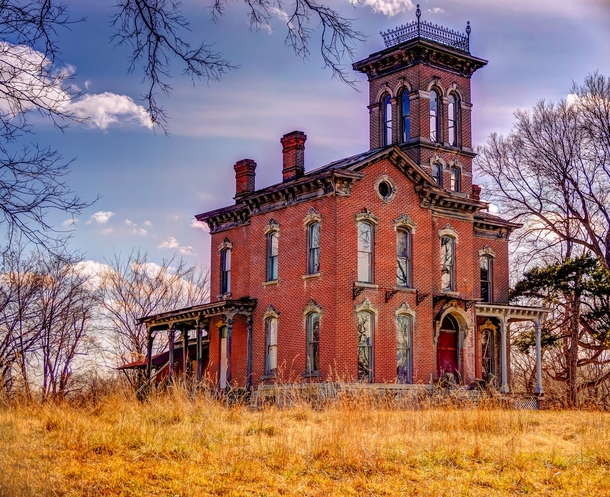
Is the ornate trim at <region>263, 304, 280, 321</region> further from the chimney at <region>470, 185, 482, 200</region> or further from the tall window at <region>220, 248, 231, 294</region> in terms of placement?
the chimney at <region>470, 185, 482, 200</region>

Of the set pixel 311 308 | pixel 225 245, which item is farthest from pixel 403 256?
pixel 225 245

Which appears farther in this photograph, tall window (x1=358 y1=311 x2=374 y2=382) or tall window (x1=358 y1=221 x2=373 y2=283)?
tall window (x1=358 y1=221 x2=373 y2=283)

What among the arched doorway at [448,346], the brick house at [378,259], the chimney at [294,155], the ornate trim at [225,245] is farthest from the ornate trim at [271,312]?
the arched doorway at [448,346]

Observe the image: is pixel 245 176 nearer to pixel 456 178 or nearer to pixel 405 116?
pixel 405 116

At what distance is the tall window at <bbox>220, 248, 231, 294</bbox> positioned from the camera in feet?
117

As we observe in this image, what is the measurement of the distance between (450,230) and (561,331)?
10419mm

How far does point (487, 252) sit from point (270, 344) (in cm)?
1088

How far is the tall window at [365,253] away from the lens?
2894 centimetres

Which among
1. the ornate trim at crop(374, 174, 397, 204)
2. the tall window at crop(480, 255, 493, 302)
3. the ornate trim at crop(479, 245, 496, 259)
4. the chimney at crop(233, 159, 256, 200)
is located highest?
the chimney at crop(233, 159, 256, 200)

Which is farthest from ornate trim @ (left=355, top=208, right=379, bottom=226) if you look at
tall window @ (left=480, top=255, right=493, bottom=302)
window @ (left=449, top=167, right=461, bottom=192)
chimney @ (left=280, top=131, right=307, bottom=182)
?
tall window @ (left=480, top=255, right=493, bottom=302)

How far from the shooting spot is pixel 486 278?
35688 mm

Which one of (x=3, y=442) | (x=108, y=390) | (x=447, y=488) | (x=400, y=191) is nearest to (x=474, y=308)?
(x=400, y=191)

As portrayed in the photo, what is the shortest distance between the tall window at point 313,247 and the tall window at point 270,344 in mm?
2840

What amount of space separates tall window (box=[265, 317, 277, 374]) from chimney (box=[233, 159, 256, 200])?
6703mm
